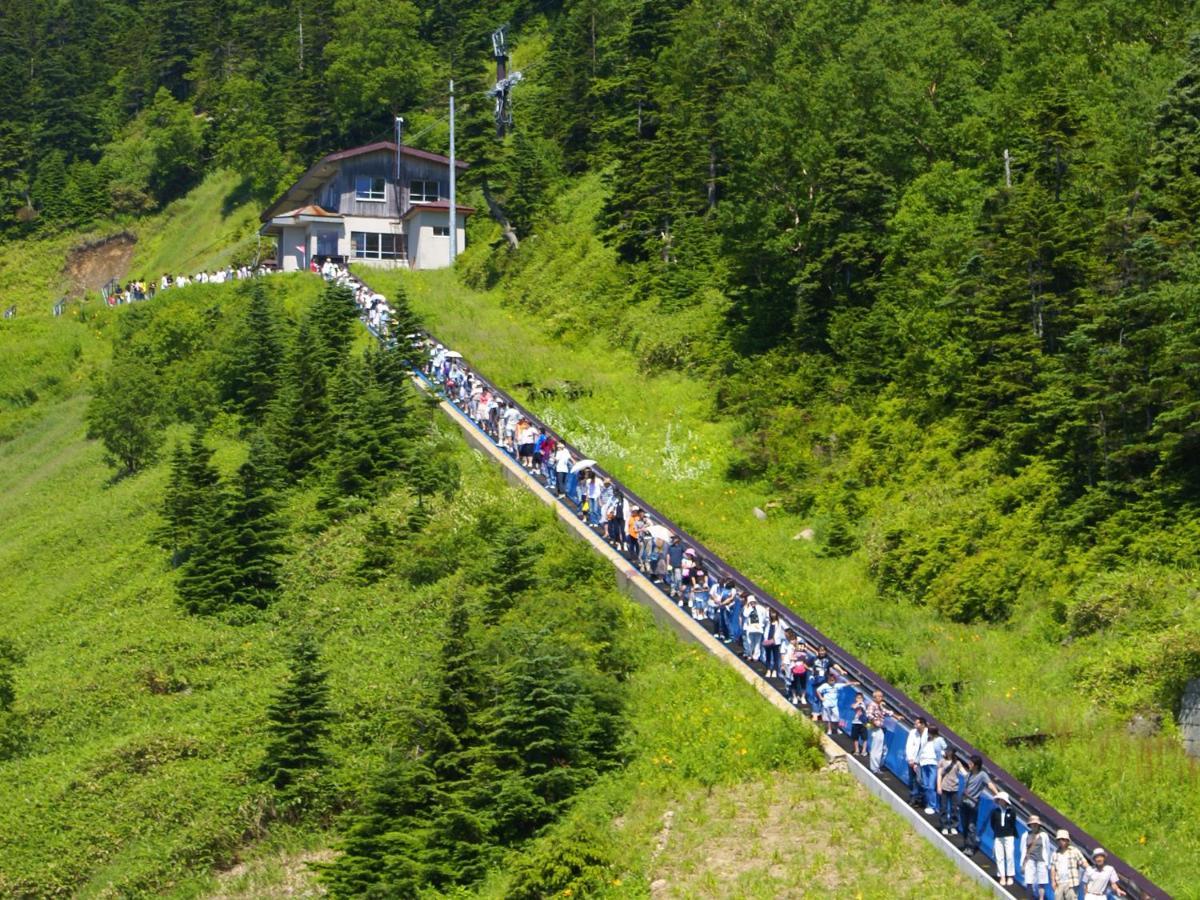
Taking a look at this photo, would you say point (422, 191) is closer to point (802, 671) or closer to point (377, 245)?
point (377, 245)

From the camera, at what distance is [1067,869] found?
16.4 m

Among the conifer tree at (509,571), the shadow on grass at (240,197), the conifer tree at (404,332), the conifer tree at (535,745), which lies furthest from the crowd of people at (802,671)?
the shadow on grass at (240,197)

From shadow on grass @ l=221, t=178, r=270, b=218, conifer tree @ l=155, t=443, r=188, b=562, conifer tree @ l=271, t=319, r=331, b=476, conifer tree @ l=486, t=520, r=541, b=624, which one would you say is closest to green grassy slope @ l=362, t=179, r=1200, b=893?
conifer tree @ l=486, t=520, r=541, b=624

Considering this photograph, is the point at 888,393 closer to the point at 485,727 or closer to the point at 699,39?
the point at 485,727

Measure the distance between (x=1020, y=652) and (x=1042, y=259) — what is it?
29.8ft

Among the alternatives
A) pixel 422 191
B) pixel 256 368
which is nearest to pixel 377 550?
pixel 256 368

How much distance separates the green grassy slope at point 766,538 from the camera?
66.9 ft

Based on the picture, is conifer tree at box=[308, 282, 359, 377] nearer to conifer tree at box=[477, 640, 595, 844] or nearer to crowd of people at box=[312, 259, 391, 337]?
crowd of people at box=[312, 259, 391, 337]

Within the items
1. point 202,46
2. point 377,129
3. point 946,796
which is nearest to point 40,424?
point 377,129

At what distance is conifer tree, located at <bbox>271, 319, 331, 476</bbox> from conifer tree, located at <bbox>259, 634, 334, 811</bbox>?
13.7 metres

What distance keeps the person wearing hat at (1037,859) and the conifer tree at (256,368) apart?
29.3 metres

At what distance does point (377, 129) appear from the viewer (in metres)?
81.4

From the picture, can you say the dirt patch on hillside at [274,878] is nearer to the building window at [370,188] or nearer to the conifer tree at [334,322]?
the conifer tree at [334,322]

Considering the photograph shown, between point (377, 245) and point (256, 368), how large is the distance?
20.8m
